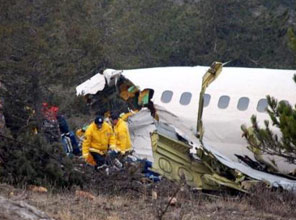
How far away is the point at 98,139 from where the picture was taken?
15508 millimetres

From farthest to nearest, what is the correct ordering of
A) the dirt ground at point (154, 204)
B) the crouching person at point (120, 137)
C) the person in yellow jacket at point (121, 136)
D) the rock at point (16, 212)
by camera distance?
the person in yellow jacket at point (121, 136)
the crouching person at point (120, 137)
the dirt ground at point (154, 204)
the rock at point (16, 212)

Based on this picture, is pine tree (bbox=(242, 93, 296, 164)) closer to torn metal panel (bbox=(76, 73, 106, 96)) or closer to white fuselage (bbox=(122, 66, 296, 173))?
white fuselage (bbox=(122, 66, 296, 173))

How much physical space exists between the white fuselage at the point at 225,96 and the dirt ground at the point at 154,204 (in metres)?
4.98

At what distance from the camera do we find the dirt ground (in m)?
9.52

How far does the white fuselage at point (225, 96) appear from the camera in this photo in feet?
→ 59.8

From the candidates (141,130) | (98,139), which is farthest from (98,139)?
(141,130)

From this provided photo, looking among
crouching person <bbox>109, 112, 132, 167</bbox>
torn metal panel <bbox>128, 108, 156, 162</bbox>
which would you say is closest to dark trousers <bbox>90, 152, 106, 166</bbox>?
crouching person <bbox>109, 112, 132, 167</bbox>

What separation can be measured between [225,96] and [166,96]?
1.59m

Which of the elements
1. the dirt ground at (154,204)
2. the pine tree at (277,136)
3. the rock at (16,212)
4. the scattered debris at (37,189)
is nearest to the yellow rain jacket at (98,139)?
the dirt ground at (154,204)

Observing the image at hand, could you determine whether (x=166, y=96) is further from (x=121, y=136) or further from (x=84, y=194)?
(x=84, y=194)

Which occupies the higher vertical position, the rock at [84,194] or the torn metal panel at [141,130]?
the rock at [84,194]

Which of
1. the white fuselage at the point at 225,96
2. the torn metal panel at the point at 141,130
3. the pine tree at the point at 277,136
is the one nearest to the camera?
the pine tree at the point at 277,136

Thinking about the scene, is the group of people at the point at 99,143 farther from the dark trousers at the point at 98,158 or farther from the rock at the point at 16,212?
the rock at the point at 16,212

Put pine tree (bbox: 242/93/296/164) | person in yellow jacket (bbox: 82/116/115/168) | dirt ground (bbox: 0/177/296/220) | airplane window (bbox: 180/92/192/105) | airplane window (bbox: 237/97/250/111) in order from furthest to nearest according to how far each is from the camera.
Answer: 1. airplane window (bbox: 180/92/192/105)
2. airplane window (bbox: 237/97/250/111)
3. person in yellow jacket (bbox: 82/116/115/168)
4. pine tree (bbox: 242/93/296/164)
5. dirt ground (bbox: 0/177/296/220)
